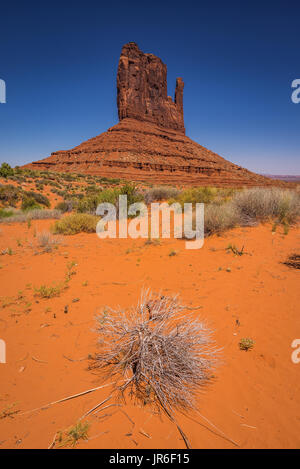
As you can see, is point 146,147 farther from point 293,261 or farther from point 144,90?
point 293,261

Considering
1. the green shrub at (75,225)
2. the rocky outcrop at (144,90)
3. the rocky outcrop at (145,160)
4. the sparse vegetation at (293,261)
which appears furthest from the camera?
the rocky outcrop at (144,90)

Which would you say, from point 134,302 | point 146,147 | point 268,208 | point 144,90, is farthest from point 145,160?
point 134,302

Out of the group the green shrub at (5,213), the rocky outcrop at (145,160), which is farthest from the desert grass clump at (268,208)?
the rocky outcrop at (145,160)

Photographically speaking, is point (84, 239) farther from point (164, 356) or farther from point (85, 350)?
point (164, 356)

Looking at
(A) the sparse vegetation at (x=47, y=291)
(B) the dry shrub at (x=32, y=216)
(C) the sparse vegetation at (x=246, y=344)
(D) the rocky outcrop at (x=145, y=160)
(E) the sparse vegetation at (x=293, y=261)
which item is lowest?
(C) the sparse vegetation at (x=246, y=344)

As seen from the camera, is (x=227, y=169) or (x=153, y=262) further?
(x=227, y=169)

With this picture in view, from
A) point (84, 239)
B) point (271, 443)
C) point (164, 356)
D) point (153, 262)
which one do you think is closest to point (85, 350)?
point (164, 356)

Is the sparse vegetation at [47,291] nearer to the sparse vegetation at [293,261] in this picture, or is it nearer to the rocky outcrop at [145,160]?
the sparse vegetation at [293,261]
